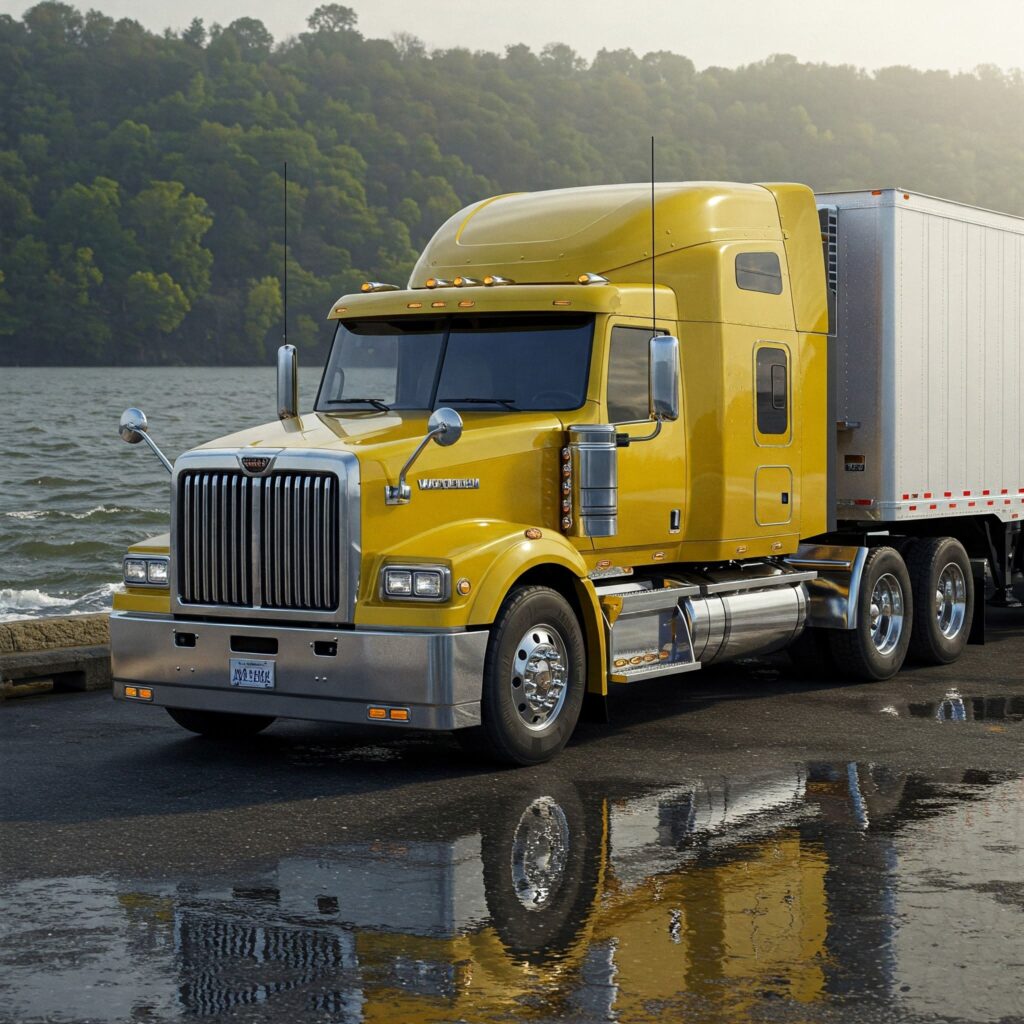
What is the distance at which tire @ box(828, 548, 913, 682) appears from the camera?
1291 cm

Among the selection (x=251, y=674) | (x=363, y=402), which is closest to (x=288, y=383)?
(x=363, y=402)

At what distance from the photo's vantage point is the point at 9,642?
12.8 metres

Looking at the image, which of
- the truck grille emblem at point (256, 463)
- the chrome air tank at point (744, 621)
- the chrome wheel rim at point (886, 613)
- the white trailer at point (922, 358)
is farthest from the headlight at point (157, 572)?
the chrome wheel rim at point (886, 613)

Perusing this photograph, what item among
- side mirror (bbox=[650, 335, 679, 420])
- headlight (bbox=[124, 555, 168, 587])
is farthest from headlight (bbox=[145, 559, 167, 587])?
side mirror (bbox=[650, 335, 679, 420])

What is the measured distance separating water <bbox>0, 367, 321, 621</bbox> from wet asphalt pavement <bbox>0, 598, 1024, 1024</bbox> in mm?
3203

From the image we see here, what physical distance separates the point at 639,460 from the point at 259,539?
246 centimetres

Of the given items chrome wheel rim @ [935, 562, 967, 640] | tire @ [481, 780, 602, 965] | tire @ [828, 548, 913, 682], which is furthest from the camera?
chrome wheel rim @ [935, 562, 967, 640]

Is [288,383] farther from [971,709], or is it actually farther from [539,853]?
[971,709]

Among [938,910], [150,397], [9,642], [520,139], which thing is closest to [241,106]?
[520,139]

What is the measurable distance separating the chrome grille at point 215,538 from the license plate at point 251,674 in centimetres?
32

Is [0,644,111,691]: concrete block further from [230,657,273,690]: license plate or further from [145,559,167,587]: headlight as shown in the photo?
[230,657,273,690]: license plate

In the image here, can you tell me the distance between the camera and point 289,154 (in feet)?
325

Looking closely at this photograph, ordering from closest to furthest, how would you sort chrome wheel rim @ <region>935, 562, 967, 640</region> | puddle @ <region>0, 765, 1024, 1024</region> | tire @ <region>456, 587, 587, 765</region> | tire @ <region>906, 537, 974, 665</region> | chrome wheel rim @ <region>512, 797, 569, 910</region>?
puddle @ <region>0, 765, 1024, 1024</region>, chrome wheel rim @ <region>512, 797, 569, 910</region>, tire @ <region>456, 587, 587, 765</region>, tire @ <region>906, 537, 974, 665</region>, chrome wheel rim @ <region>935, 562, 967, 640</region>

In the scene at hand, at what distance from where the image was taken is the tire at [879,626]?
508 inches
